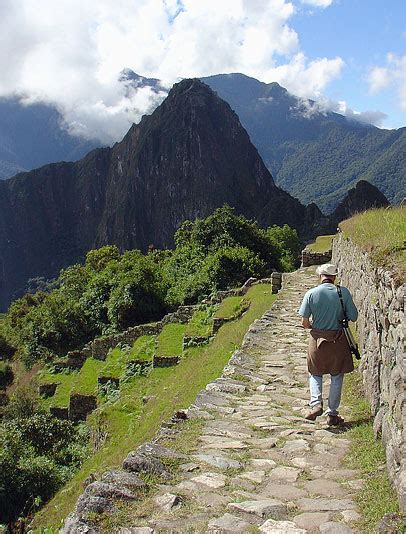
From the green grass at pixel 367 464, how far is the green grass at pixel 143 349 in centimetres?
1125

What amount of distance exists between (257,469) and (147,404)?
723 centimetres

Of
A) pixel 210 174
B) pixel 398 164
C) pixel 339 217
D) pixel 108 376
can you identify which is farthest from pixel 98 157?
pixel 108 376

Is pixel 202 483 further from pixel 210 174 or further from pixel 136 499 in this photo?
pixel 210 174

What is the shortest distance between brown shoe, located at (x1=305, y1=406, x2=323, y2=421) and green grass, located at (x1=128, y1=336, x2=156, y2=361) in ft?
37.3

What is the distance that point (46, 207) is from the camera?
195m

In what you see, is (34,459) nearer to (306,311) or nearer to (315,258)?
(306,311)

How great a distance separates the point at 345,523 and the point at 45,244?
198 m

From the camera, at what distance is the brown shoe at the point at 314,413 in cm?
606

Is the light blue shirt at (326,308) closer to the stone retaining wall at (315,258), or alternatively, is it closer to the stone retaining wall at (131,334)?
the stone retaining wall at (131,334)

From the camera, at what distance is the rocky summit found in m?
136

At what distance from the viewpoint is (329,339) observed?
5957 millimetres

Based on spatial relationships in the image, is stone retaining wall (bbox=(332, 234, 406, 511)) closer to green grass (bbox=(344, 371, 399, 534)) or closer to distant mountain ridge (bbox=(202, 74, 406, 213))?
green grass (bbox=(344, 371, 399, 534))

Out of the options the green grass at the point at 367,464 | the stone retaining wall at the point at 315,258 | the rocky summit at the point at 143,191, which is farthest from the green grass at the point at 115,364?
the rocky summit at the point at 143,191

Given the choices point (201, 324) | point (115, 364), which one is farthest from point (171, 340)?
point (115, 364)
